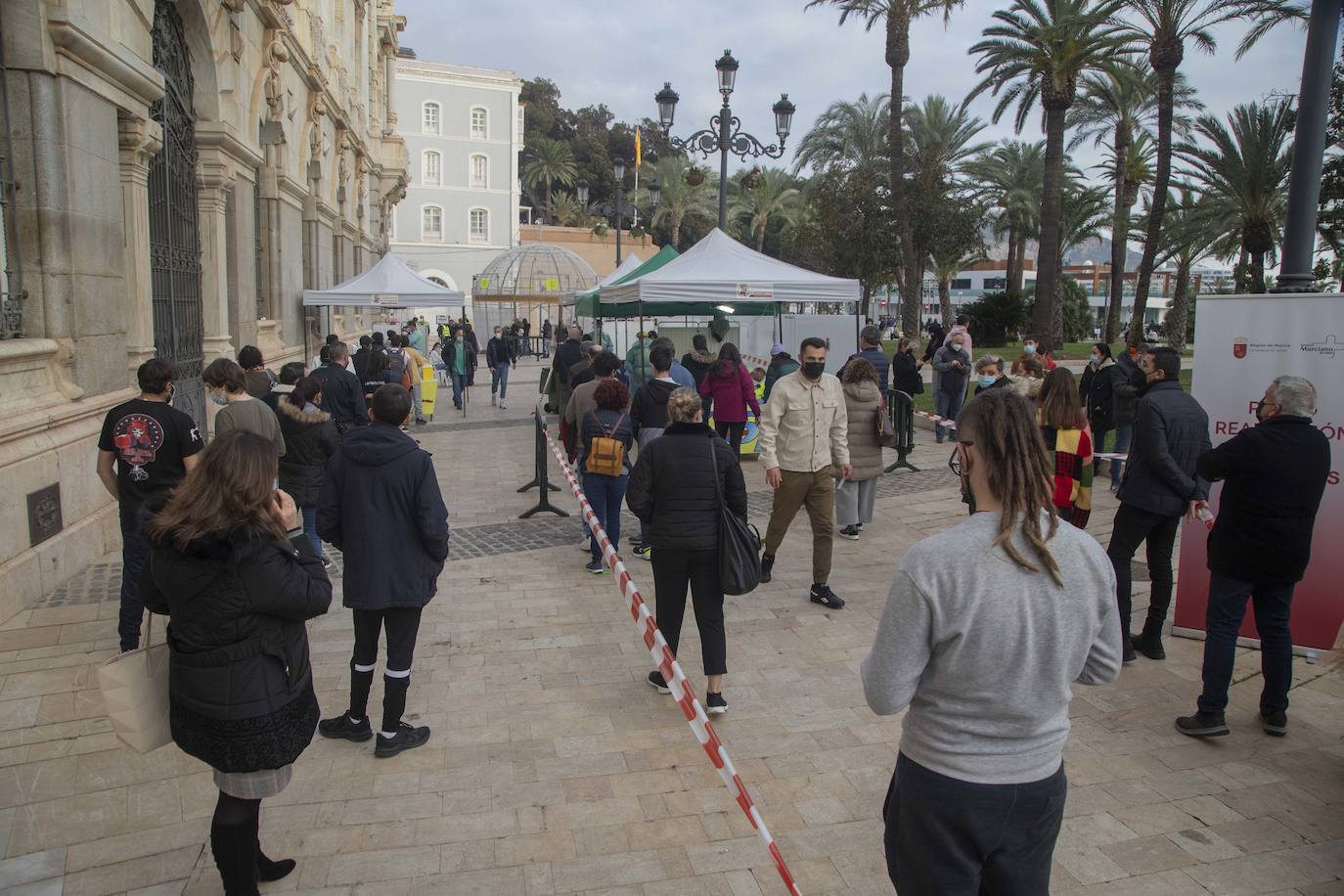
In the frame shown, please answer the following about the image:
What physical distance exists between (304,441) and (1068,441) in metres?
5.53

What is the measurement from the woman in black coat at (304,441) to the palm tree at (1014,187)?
35.7 meters

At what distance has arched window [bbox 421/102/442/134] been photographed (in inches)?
2245

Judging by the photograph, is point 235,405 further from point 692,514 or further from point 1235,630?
point 1235,630

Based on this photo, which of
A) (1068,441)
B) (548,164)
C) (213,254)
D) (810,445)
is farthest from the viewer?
(548,164)

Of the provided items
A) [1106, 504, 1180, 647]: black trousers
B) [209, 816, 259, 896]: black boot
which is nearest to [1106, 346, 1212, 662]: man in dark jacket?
[1106, 504, 1180, 647]: black trousers

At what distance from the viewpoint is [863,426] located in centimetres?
873

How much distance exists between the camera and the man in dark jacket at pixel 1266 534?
4.69 metres

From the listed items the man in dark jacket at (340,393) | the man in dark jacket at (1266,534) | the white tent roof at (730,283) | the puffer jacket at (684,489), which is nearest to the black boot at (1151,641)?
the man in dark jacket at (1266,534)

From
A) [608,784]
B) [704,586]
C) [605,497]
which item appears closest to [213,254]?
[605,497]

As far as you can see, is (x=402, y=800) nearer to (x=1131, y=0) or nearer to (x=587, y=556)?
(x=587, y=556)

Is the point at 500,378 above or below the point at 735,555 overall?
below

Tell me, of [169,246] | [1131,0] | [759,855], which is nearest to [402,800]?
[759,855]

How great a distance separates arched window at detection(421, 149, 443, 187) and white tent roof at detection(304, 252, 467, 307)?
1659 inches

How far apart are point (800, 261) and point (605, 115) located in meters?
39.5
